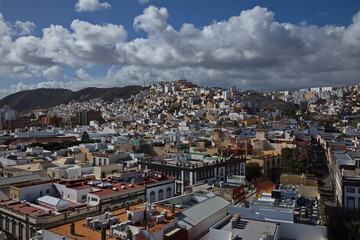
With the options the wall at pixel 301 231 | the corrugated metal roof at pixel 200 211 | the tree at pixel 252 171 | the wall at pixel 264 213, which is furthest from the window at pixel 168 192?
the tree at pixel 252 171

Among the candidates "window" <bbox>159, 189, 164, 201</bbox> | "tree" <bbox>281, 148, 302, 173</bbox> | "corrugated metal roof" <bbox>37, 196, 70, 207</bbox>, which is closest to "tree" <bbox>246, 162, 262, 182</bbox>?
"tree" <bbox>281, 148, 302, 173</bbox>

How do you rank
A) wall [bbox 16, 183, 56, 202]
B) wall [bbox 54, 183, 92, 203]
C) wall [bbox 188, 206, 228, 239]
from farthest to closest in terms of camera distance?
wall [bbox 54, 183, 92, 203] → wall [bbox 16, 183, 56, 202] → wall [bbox 188, 206, 228, 239]

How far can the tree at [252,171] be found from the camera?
3913 cm

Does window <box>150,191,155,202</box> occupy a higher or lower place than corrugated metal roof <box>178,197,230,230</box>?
lower

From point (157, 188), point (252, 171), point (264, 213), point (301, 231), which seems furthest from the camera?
point (252, 171)

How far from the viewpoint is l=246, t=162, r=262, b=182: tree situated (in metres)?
39.1

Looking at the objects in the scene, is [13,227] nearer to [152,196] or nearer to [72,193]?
[72,193]

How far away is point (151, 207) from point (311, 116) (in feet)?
416

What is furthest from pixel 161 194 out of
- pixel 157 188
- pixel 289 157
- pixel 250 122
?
pixel 250 122

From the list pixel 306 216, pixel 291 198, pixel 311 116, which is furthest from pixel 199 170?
pixel 311 116

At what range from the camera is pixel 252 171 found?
3931 centimetres

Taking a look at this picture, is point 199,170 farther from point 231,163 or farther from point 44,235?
point 44,235

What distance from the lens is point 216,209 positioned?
20.6m

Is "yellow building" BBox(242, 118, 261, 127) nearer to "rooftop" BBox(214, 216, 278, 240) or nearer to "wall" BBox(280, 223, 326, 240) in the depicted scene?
"rooftop" BBox(214, 216, 278, 240)
